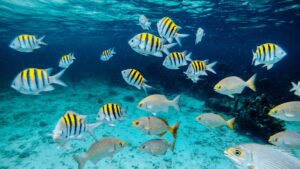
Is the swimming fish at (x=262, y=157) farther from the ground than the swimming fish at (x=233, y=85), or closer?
closer

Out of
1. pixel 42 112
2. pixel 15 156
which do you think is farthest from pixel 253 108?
pixel 42 112

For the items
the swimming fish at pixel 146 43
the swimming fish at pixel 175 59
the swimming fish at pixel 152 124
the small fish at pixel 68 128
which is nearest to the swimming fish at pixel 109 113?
the swimming fish at pixel 152 124

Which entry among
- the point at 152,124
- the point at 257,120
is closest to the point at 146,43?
the point at 152,124

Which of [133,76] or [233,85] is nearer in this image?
[233,85]

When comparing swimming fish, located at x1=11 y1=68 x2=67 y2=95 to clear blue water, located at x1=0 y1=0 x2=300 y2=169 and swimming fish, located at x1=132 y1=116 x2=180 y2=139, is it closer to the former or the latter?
swimming fish, located at x1=132 y1=116 x2=180 y2=139

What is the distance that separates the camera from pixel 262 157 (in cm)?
259

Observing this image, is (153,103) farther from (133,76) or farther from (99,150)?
(99,150)

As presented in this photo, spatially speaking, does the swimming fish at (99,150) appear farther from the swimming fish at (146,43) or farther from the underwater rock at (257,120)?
the underwater rock at (257,120)

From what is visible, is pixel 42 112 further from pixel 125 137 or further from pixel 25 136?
pixel 125 137

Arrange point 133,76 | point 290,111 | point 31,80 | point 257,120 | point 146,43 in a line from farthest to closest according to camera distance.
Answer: point 257,120
point 133,76
point 146,43
point 290,111
point 31,80

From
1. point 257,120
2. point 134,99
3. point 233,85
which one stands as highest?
point 233,85

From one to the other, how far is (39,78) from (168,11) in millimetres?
22103

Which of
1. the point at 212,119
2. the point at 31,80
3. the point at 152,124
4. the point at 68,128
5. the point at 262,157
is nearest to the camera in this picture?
the point at 262,157

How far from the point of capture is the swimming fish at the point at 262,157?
240cm
